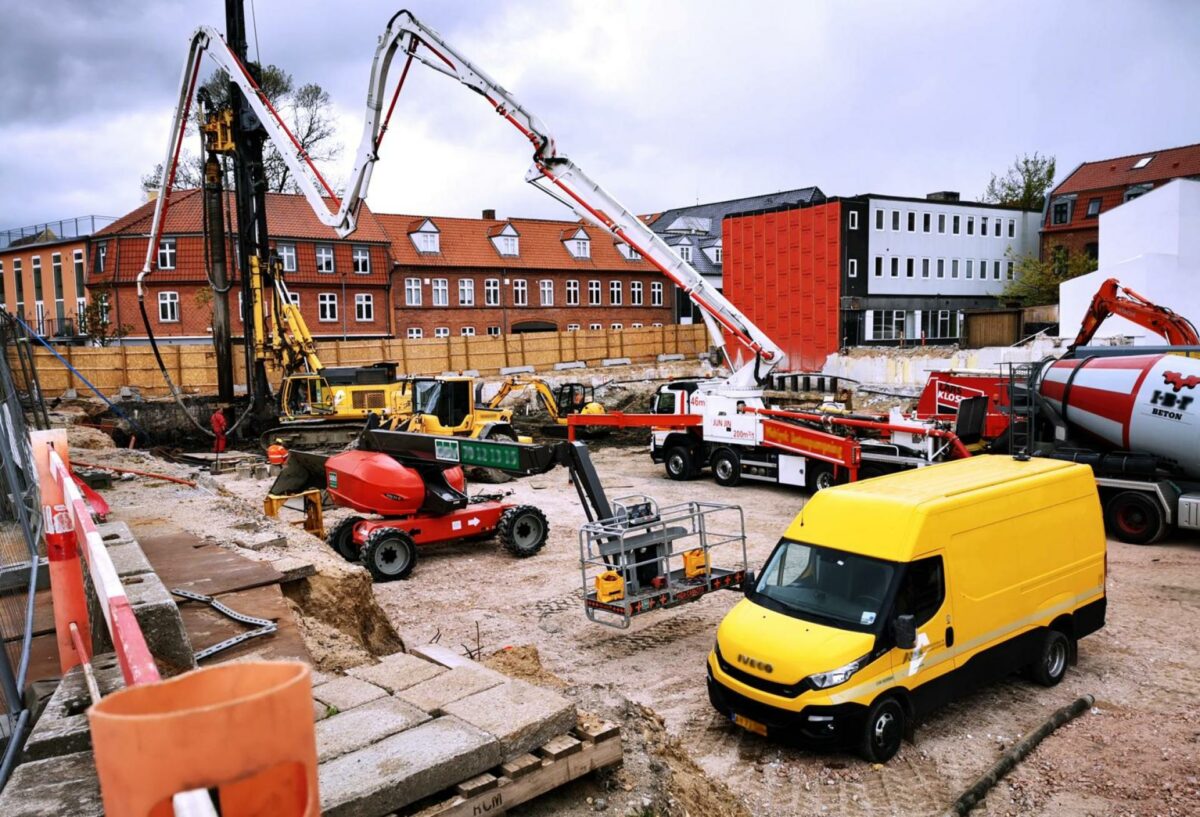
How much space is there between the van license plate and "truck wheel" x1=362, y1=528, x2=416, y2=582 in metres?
6.99

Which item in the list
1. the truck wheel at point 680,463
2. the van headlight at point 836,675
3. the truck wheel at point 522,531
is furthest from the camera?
Result: the truck wheel at point 680,463

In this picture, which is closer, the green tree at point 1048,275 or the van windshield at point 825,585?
the van windshield at point 825,585

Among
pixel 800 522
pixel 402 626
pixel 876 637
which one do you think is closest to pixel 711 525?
pixel 402 626

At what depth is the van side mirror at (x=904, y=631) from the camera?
7.30 metres

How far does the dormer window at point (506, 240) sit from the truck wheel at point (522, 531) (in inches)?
1435

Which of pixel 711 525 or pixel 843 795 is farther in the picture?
pixel 711 525

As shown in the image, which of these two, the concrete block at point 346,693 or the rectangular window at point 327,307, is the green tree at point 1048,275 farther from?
the concrete block at point 346,693

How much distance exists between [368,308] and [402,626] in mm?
35851

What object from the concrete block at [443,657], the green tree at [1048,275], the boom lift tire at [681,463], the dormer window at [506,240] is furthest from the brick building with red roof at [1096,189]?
the concrete block at [443,657]

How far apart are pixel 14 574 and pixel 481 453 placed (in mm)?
5035

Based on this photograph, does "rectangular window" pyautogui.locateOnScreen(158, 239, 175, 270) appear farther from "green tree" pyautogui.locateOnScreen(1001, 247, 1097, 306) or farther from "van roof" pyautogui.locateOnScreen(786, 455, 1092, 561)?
"green tree" pyautogui.locateOnScreen(1001, 247, 1097, 306)

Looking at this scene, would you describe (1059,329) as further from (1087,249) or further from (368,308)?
(368,308)

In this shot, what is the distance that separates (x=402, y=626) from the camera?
37.3ft

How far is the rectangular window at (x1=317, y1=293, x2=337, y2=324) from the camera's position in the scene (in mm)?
43625
